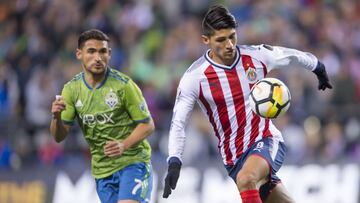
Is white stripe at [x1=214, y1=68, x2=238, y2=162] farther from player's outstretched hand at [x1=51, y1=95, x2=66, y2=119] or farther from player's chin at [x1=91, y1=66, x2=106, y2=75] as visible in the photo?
player's outstretched hand at [x1=51, y1=95, x2=66, y2=119]

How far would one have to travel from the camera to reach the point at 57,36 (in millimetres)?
17172

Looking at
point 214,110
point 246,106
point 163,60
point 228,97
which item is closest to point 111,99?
point 214,110

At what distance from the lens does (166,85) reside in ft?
52.1

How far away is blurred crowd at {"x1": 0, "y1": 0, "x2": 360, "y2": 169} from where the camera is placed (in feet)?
48.9

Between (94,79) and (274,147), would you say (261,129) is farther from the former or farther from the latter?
(94,79)

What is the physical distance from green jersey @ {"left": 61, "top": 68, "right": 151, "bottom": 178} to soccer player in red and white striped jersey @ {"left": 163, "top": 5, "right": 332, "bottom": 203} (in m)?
0.58

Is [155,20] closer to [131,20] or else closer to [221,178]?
[131,20]

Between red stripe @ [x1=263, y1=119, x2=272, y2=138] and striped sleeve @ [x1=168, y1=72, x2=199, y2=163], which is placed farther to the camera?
red stripe @ [x1=263, y1=119, x2=272, y2=138]

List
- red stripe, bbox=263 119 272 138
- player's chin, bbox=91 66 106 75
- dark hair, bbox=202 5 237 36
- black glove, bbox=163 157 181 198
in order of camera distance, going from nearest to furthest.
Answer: black glove, bbox=163 157 181 198
dark hair, bbox=202 5 237 36
red stripe, bbox=263 119 272 138
player's chin, bbox=91 66 106 75

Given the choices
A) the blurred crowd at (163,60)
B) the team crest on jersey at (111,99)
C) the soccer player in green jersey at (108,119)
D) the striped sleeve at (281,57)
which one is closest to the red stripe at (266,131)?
the striped sleeve at (281,57)

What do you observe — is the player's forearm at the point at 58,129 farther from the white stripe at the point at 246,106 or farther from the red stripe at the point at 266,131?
the red stripe at the point at 266,131

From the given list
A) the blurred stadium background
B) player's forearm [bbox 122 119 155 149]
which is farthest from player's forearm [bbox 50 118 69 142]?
the blurred stadium background

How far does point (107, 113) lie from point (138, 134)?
356mm

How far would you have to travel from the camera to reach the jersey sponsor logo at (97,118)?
952 centimetres
